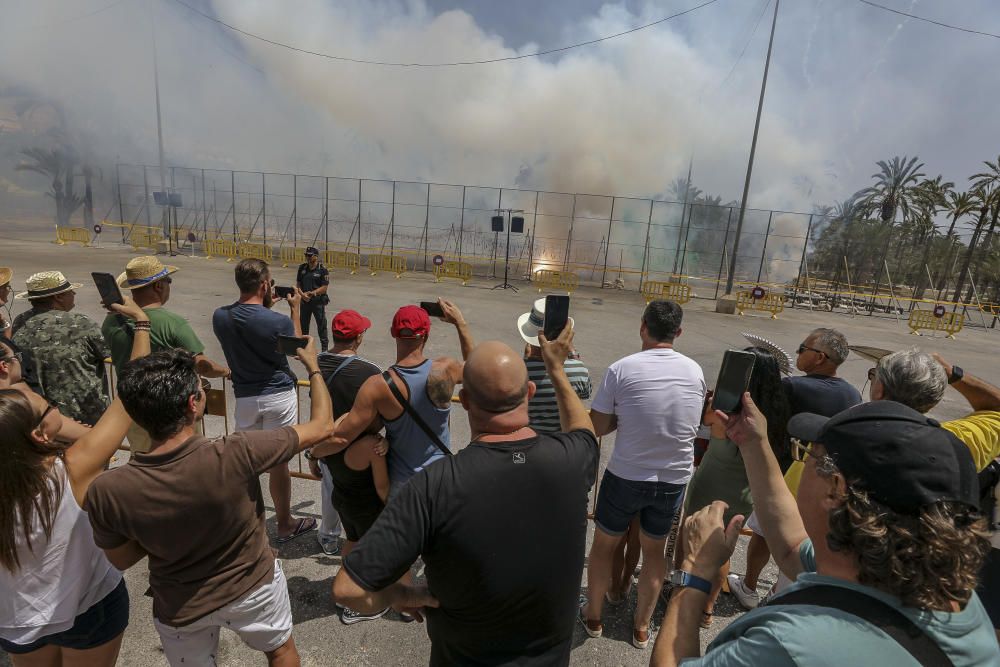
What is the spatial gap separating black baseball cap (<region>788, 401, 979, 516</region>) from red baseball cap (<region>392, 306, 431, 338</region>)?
1999 mm

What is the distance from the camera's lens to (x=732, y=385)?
183 cm

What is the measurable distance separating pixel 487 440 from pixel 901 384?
85.1 inches

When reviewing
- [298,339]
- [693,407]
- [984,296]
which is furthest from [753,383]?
[984,296]

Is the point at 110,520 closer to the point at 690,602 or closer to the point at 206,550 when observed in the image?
the point at 206,550

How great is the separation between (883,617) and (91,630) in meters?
2.68

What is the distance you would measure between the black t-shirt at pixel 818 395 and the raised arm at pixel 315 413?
8.43 feet

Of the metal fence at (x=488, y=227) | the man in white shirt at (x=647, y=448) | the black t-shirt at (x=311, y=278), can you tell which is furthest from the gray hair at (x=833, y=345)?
the metal fence at (x=488, y=227)

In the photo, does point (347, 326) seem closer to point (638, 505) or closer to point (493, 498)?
point (493, 498)

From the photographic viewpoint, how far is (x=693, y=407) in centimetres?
286

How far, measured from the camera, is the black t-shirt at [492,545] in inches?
58.9

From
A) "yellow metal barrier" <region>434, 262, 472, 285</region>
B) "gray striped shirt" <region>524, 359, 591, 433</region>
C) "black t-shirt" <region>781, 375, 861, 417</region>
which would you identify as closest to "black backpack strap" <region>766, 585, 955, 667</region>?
"gray striped shirt" <region>524, 359, 591, 433</region>

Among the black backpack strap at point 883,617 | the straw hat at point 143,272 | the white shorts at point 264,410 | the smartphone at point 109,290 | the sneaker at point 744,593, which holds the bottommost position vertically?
the sneaker at point 744,593

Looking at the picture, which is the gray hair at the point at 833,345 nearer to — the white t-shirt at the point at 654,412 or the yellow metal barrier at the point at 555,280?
the white t-shirt at the point at 654,412

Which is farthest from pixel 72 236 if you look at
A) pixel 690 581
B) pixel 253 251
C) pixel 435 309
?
pixel 690 581
